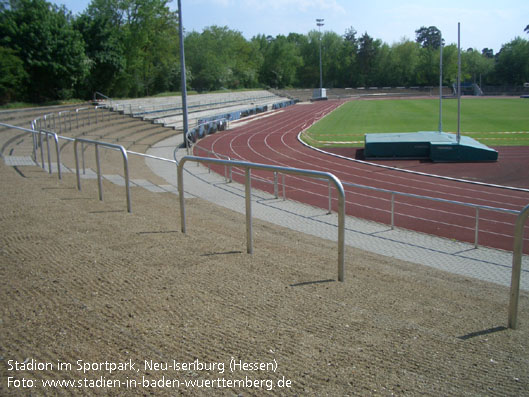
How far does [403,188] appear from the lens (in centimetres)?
1794

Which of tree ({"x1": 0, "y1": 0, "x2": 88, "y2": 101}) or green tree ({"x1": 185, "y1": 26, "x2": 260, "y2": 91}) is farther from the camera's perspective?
green tree ({"x1": 185, "y1": 26, "x2": 260, "y2": 91})

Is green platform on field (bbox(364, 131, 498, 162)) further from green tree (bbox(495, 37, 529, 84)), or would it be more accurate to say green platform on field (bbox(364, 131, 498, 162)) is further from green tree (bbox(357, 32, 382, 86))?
green tree (bbox(357, 32, 382, 86))

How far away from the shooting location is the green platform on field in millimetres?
23406

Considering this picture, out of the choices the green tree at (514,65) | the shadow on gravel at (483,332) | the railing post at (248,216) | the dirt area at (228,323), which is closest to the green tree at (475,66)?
the green tree at (514,65)

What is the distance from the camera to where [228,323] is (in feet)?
11.7

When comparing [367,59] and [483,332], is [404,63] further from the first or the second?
[483,332]

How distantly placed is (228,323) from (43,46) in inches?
1506

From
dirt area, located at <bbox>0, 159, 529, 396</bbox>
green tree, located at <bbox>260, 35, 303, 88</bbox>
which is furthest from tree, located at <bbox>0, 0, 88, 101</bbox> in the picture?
green tree, located at <bbox>260, 35, 303, 88</bbox>

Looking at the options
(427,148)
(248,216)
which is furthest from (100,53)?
(248,216)

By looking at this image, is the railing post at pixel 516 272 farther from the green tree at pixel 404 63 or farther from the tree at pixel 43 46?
the green tree at pixel 404 63

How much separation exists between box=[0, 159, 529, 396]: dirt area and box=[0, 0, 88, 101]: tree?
34.1m

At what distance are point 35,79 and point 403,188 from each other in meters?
30.9

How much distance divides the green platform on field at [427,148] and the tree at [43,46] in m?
24.9

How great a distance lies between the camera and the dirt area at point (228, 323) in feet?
9.38
